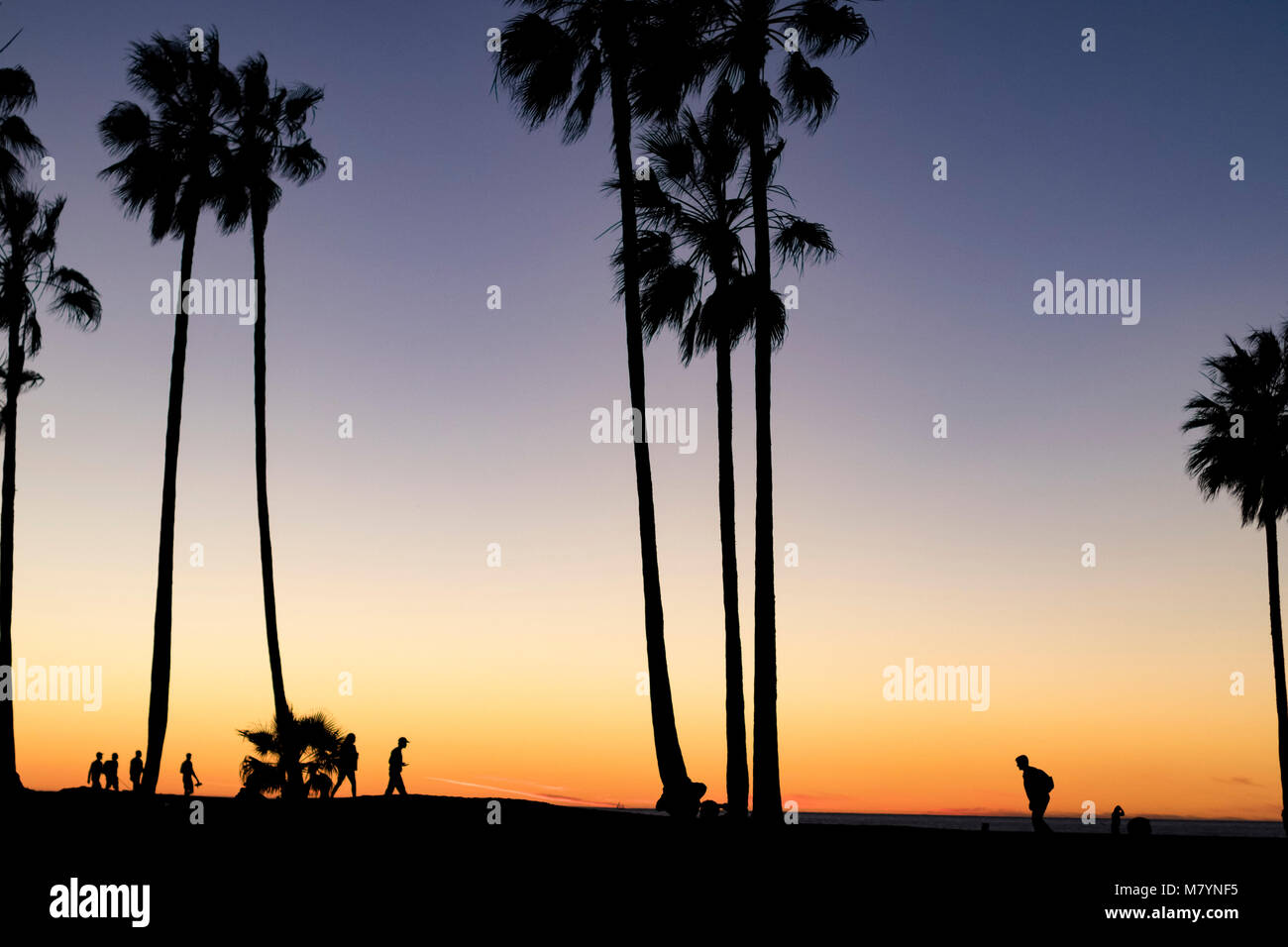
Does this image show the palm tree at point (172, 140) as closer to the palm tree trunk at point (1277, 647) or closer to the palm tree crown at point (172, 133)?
the palm tree crown at point (172, 133)

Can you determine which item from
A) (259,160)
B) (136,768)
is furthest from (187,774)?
(259,160)

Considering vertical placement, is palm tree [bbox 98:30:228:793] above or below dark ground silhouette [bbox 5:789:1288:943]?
above

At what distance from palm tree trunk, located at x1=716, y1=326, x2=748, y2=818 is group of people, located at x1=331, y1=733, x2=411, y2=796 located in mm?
7143

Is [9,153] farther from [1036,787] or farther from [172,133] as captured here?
[1036,787]

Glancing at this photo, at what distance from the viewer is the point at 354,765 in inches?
992

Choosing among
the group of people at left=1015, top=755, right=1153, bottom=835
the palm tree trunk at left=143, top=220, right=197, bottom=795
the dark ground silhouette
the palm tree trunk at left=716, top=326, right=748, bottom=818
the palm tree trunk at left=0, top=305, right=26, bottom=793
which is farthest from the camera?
the palm tree trunk at left=0, top=305, right=26, bottom=793

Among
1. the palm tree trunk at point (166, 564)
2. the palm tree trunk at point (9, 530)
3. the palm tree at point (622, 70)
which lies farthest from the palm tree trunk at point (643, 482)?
the palm tree trunk at point (9, 530)

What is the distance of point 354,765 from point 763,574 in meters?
10.6

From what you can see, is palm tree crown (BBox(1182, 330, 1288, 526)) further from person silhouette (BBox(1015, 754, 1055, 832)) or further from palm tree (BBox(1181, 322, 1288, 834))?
person silhouette (BBox(1015, 754, 1055, 832))

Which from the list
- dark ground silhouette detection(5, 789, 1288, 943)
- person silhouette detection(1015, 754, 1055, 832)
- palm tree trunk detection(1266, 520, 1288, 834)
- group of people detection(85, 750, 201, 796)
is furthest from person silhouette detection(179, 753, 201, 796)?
palm tree trunk detection(1266, 520, 1288, 834)

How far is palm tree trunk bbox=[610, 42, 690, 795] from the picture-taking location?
68.1ft
